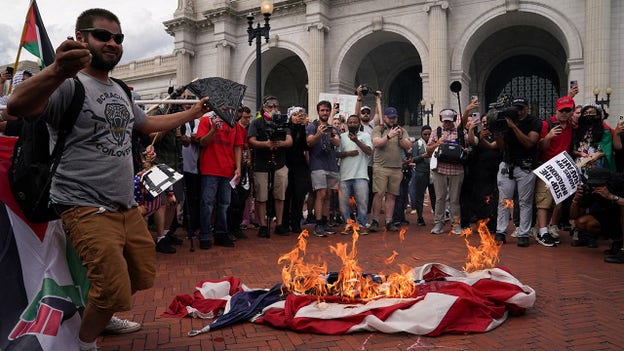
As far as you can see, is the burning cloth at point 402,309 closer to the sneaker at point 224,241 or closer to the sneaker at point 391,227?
the sneaker at point 224,241

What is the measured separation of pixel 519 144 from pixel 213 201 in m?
4.82

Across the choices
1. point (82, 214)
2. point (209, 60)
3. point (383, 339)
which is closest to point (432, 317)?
point (383, 339)

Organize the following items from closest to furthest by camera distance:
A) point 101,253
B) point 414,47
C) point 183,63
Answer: point 101,253 < point 414,47 < point 183,63

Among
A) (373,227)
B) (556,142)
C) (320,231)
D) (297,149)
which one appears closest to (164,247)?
(320,231)

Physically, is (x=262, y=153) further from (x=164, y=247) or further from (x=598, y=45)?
(x=598, y=45)

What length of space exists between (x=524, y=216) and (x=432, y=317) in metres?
4.39

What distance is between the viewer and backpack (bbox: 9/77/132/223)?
8.38ft

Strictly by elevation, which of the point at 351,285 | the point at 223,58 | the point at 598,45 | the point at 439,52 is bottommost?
the point at 351,285

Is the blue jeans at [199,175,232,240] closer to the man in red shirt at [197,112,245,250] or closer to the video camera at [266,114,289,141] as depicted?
the man in red shirt at [197,112,245,250]

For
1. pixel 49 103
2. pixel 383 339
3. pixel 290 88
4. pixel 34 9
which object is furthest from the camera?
pixel 290 88

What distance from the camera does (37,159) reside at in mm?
2582

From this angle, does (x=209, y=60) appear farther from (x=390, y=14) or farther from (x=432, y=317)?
(x=432, y=317)

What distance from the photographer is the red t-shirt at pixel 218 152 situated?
6961 mm

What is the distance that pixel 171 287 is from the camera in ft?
16.2
